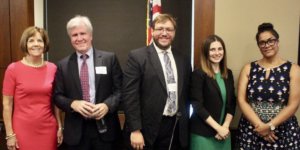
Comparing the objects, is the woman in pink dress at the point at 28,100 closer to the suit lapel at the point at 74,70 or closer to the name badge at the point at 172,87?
the suit lapel at the point at 74,70

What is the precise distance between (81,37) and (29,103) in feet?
1.94

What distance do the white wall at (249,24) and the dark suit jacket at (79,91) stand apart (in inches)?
42.0

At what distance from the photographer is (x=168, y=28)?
214 centimetres

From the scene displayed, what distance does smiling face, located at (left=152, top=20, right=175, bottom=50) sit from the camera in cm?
213

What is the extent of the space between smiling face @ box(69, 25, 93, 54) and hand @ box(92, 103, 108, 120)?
402mm

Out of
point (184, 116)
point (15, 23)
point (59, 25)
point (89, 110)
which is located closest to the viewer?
point (89, 110)

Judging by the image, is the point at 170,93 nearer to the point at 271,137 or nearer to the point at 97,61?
the point at 97,61

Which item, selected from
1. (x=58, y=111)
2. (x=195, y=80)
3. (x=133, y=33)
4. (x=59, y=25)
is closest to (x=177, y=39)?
(x=133, y=33)

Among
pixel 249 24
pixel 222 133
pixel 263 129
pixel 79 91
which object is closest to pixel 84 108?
pixel 79 91

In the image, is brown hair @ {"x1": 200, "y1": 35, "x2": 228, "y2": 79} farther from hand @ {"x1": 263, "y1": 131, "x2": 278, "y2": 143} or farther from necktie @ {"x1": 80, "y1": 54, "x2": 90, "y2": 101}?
necktie @ {"x1": 80, "y1": 54, "x2": 90, "y2": 101}

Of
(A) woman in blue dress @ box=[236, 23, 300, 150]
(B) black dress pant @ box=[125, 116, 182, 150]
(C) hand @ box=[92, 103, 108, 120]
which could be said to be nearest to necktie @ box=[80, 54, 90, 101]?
(C) hand @ box=[92, 103, 108, 120]

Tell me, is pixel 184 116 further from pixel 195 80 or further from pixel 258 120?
pixel 258 120

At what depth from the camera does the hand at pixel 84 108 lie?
6.78 feet

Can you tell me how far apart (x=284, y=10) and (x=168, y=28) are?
123cm
